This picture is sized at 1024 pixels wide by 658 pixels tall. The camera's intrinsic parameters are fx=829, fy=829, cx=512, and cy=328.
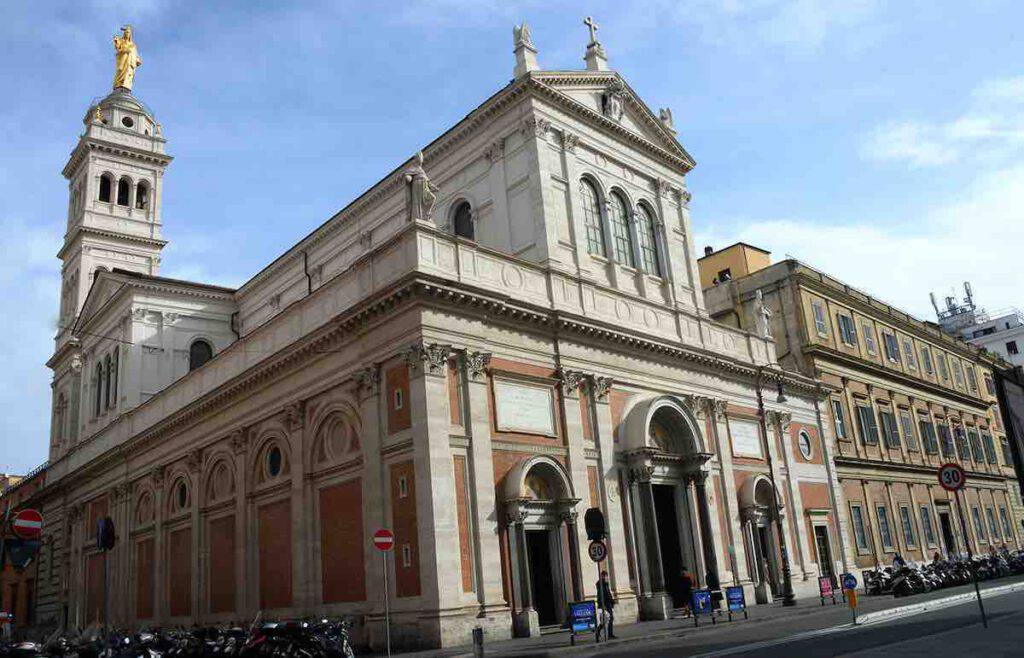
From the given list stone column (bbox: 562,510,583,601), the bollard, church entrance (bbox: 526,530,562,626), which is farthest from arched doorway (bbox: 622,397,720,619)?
the bollard

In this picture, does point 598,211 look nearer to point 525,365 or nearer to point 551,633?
point 525,365

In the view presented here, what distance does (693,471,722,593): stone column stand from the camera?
1050 inches

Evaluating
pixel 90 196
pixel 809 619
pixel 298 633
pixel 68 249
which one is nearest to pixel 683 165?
pixel 809 619

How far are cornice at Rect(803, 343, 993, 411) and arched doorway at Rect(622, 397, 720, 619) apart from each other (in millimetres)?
14236

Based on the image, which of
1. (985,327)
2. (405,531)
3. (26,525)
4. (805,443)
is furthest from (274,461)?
(985,327)

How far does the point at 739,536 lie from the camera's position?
28250 mm

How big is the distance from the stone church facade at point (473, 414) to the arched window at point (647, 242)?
0.37 feet

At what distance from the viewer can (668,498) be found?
1069 inches

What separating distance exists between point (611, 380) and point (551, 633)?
7.88 metres

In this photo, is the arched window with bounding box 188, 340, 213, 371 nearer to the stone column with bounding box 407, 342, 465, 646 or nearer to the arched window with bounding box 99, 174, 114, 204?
the arched window with bounding box 99, 174, 114, 204

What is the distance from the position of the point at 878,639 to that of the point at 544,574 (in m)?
9.92

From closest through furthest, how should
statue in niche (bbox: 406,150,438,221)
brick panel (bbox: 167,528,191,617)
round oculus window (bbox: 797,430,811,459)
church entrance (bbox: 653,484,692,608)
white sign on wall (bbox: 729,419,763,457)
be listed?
statue in niche (bbox: 406,150,438,221) → church entrance (bbox: 653,484,692,608) → brick panel (bbox: 167,528,191,617) → white sign on wall (bbox: 729,419,763,457) → round oculus window (bbox: 797,430,811,459)

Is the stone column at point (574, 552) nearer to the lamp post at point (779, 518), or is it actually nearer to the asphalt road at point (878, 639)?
the asphalt road at point (878, 639)

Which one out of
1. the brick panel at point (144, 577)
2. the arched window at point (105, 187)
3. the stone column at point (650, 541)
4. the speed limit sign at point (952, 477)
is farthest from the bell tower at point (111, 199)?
the speed limit sign at point (952, 477)
